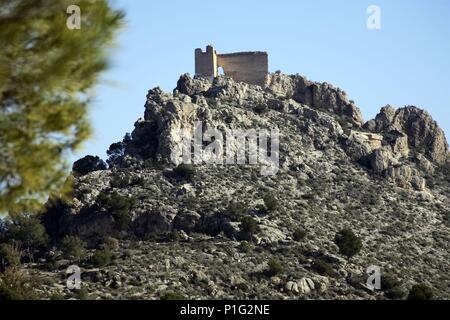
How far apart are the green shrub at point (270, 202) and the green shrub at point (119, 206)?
27.5 feet

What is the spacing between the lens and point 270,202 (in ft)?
196

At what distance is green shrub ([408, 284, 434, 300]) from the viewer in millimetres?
48844

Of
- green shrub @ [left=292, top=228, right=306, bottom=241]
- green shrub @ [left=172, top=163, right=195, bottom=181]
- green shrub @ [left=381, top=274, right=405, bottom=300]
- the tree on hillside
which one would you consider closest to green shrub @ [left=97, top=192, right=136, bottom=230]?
green shrub @ [left=172, top=163, right=195, bottom=181]

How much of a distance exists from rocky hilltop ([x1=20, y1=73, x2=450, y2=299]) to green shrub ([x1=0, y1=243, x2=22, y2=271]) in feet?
5.78

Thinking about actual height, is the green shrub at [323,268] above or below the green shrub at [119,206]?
below

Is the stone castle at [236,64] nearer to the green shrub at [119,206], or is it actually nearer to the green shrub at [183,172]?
the green shrub at [183,172]

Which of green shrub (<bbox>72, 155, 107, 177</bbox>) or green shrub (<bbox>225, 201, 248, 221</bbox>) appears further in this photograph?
green shrub (<bbox>72, 155, 107, 177</bbox>)

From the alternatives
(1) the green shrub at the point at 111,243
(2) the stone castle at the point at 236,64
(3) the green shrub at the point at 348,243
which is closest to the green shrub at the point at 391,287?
(3) the green shrub at the point at 348,243

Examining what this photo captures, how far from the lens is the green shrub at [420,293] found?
48844mm

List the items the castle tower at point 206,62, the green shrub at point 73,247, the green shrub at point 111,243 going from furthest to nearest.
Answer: the castle tower at point 206,62 < the green shrub at point 111,243 < the green shrub at point 73,247

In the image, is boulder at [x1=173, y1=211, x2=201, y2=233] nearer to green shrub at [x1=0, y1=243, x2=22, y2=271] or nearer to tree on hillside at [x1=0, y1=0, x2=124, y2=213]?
green shrub at [x1=0, y1=243, x2=22, y2=271]

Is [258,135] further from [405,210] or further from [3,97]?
[3,97]

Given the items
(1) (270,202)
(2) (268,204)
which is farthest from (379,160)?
(2) (268,204)
